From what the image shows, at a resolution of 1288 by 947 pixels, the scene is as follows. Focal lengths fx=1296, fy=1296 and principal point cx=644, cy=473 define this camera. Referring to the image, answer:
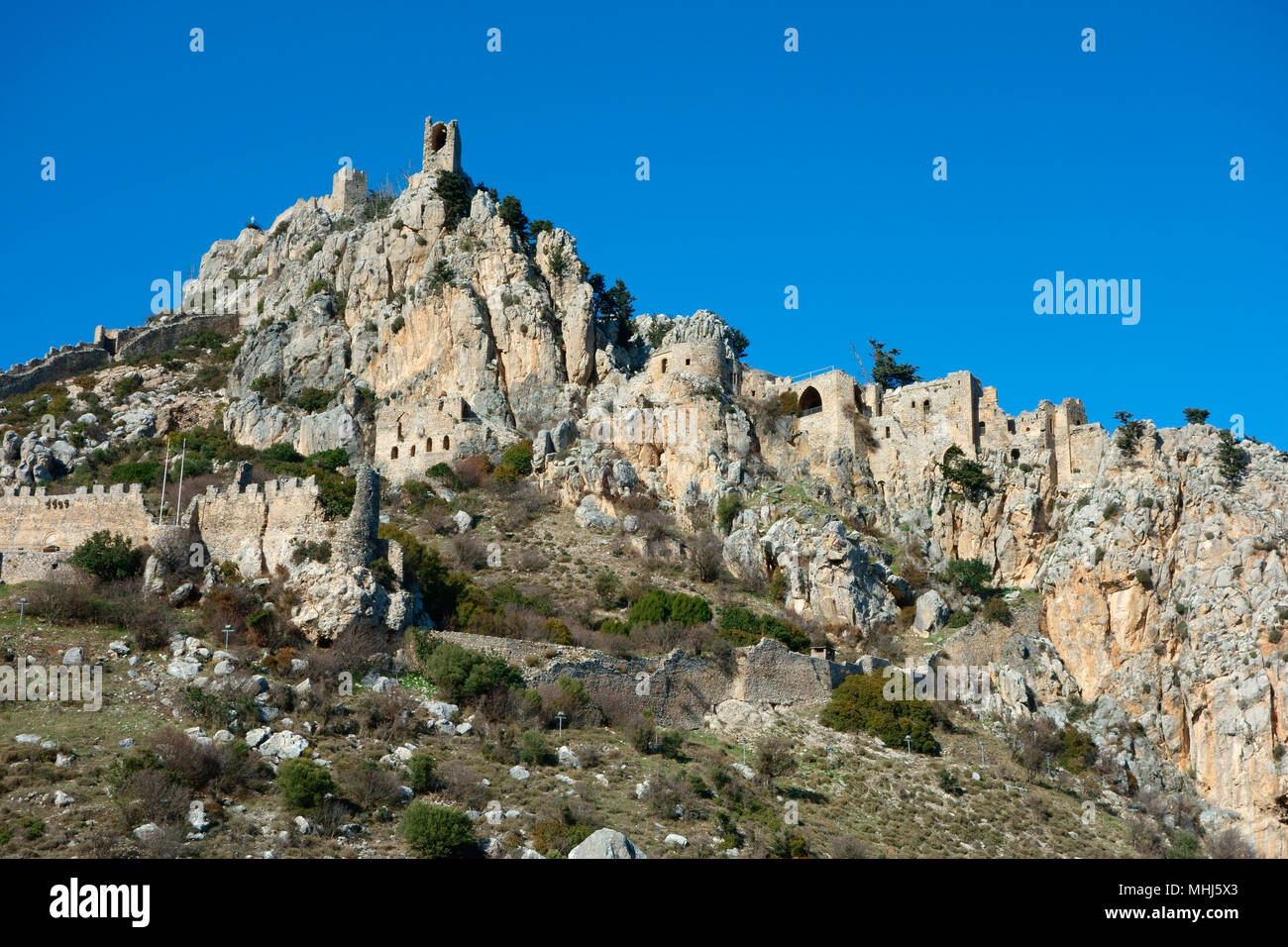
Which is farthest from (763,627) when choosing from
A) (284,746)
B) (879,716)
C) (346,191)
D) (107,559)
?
(346,191)

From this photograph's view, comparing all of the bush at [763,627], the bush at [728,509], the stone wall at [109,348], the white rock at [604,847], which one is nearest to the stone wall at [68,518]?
the bush at [763,627]

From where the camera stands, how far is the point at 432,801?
1119 inches

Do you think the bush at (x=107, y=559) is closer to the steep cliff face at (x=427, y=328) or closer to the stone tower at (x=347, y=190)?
the steep cliff face at (x=427, y=328)

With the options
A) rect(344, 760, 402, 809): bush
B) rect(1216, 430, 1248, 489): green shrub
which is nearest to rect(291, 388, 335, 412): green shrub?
rect(344, 760, 402, 809): bush

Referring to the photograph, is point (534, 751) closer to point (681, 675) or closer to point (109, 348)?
point (681, 675)

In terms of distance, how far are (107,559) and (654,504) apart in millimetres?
25185

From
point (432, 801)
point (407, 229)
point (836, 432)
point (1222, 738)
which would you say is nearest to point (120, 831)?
point (432, 801)

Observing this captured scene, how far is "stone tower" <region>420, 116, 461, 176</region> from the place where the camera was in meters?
75.8

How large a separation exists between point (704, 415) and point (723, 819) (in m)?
30.7

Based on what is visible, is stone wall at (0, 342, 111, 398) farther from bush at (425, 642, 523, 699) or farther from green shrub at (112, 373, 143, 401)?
bush at (425, 642, 523, 699)

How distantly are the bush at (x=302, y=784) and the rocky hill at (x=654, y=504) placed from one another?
24.4 feet

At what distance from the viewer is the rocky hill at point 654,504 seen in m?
38.1

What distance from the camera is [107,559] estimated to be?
1421 inches

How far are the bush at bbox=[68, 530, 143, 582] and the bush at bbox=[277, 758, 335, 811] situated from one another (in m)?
11.2
